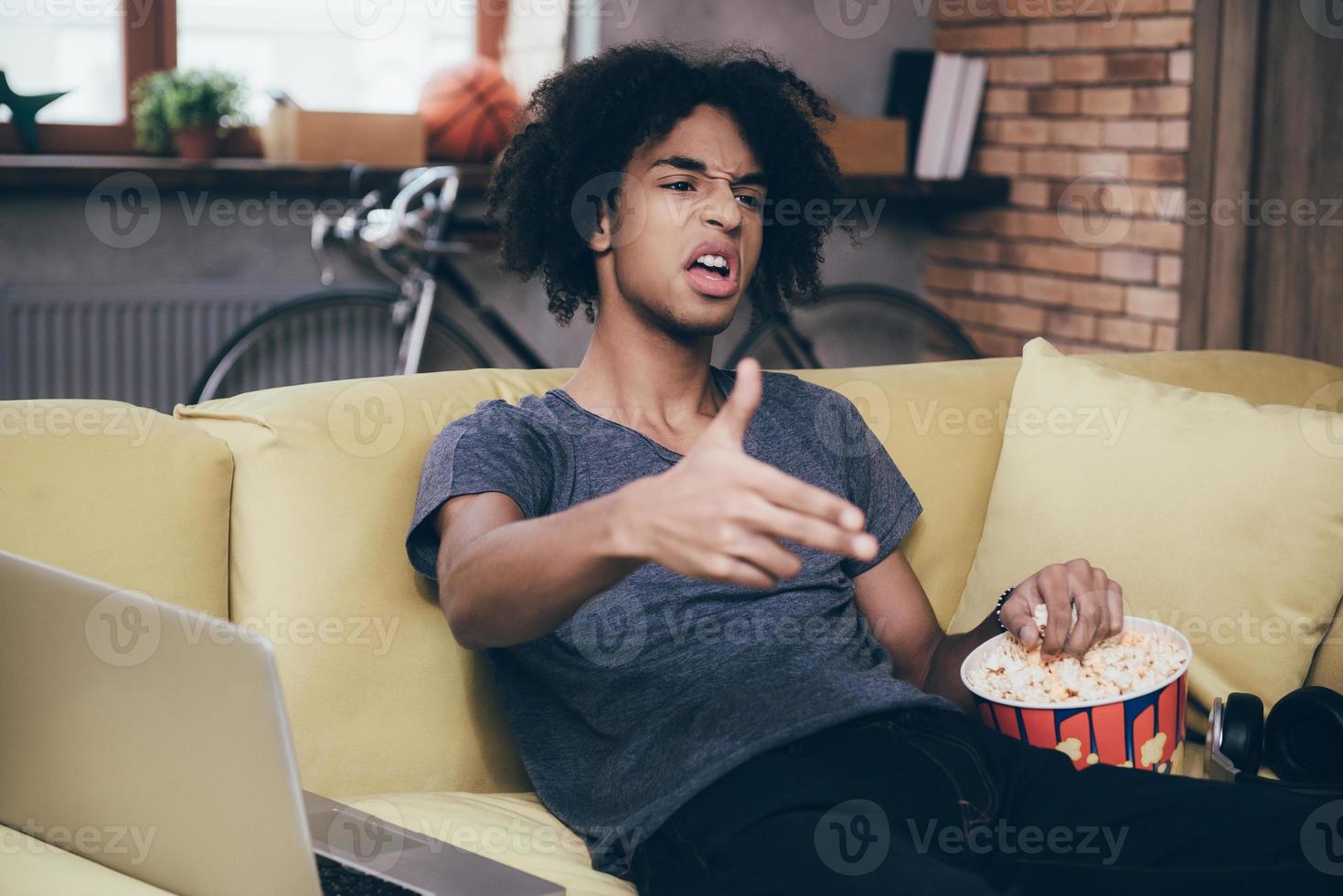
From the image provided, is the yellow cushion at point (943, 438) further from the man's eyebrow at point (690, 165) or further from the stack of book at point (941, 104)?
the stack of book at point (941, 104)

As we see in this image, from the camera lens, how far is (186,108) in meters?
3.36

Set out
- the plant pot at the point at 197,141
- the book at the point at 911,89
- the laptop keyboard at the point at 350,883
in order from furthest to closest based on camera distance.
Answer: the book at the point at 911,89 → the plant pot at the point at 197,141 → the laptop keyboard at the point at 350,883

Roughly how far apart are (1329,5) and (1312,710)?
194 cm

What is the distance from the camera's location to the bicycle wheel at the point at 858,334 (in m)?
3.82

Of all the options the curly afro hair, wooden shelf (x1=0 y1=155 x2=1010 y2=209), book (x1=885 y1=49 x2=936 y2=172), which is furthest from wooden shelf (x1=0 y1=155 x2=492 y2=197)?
the curly afro hair

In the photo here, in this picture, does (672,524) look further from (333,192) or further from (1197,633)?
(333,192)

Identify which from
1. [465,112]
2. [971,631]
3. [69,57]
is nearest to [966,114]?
[465,112]

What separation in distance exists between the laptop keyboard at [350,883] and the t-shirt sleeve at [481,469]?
0.39 m

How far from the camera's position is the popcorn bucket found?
1.34 m

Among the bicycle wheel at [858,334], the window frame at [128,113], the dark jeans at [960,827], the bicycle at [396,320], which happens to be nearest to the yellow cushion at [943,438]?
the dark jeans at [960,827]

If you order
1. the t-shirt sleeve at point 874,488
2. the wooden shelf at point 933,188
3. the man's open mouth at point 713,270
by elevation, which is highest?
the wooden shelf at point 933,188

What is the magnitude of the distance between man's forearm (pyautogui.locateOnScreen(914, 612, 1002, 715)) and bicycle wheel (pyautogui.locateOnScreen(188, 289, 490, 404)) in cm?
220

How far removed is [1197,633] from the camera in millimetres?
1646

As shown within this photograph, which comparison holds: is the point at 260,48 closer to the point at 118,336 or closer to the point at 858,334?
the point at 118,336
